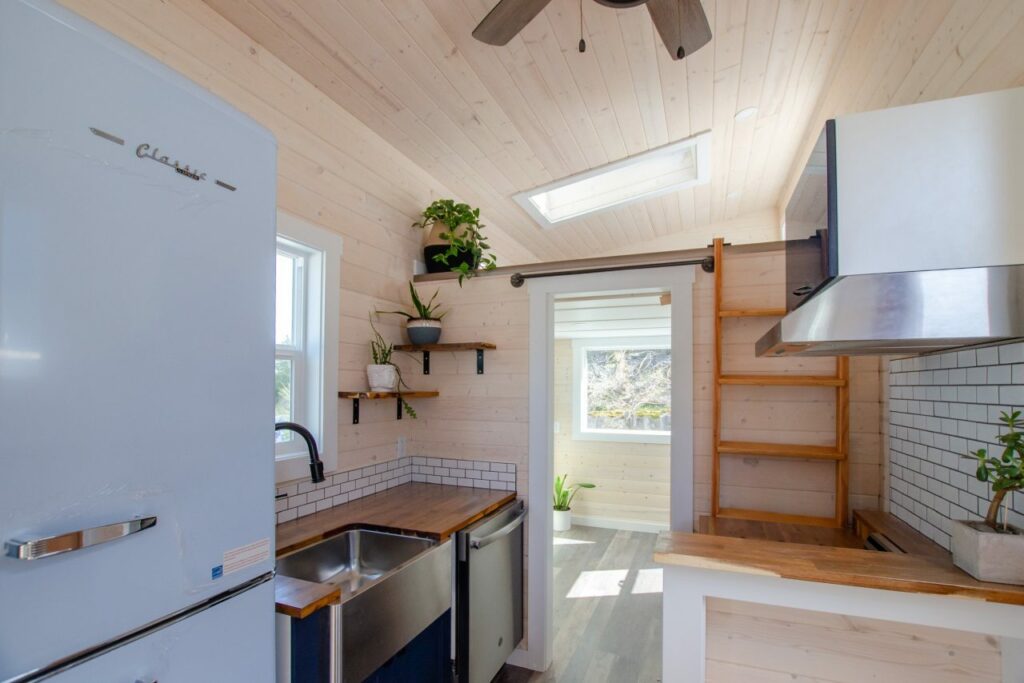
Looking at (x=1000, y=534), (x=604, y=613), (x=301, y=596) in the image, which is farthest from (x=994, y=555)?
(x=604, y=613)

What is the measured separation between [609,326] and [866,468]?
3017 millimetres

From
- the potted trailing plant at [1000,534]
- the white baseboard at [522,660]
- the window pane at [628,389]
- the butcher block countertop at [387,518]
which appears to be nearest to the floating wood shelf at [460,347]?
the butcher block countertop at [387,518]

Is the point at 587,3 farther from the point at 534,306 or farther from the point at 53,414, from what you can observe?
the point at 53,414

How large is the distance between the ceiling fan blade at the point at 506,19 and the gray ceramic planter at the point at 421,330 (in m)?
1.39

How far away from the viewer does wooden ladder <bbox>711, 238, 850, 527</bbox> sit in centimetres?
200

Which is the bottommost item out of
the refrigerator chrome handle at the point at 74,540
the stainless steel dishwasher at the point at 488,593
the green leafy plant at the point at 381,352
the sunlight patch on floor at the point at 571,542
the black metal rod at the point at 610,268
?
the sunlight patch on floor at the point at 571,542

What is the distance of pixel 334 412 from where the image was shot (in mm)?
2264

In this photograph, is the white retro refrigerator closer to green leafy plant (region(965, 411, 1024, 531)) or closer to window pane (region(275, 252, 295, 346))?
window pane (region(275, 252, 295, 346))

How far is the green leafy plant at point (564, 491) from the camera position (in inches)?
195

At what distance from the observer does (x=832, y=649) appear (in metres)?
1.41

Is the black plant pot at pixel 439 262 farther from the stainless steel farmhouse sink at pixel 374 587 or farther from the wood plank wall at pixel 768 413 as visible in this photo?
the stainless steel farmhouse sink at pixel 374 587

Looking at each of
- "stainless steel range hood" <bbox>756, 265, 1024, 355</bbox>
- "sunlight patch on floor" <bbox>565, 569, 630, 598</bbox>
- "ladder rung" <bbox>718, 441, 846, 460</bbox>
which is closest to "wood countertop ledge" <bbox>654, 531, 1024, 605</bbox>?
"stainless steel range hood" <bbox>756, 265, 1024, 355</bbox>

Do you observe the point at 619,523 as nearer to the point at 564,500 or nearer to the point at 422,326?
the point at 564,500

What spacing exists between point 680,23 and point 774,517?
1.93 meters
